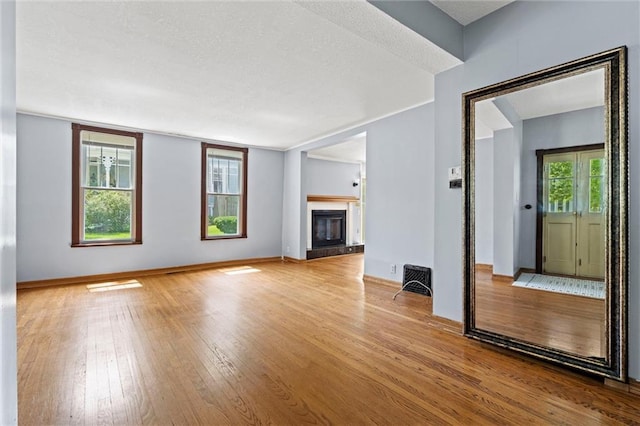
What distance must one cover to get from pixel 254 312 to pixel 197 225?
319cm

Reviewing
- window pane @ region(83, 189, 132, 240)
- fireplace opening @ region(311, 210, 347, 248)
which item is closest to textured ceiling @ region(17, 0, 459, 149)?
window pane @ region(83, 189, 132, 240)

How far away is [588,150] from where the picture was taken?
2.11 meters

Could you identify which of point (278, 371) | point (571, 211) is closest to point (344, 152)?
point (571, 211)

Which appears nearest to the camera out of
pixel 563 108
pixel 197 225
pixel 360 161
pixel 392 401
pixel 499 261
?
pixel 392 401

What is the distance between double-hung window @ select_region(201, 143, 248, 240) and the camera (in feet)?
19.9

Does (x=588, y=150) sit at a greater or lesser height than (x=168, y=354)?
greater

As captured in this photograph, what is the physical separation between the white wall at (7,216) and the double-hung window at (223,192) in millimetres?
5316

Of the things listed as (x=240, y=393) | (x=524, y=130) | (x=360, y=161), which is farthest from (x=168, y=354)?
(x=360, y=161)

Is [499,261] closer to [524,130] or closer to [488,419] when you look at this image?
[524,130]

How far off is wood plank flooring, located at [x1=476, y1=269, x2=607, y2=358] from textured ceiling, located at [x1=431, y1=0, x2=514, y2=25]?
2.16 m

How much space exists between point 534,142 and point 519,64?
24.2 inches

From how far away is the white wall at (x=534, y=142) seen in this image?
7.11ft

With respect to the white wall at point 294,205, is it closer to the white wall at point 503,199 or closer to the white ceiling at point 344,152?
the white ceiling at point 344,152

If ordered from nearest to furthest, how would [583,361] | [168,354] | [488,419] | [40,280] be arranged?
[488,419] → [583,361] → [168,354] → [40,280]
